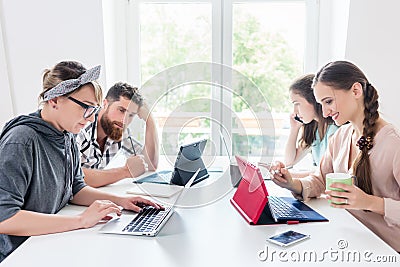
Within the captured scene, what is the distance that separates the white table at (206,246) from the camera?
124 centimetres

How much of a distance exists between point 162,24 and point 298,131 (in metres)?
1.35

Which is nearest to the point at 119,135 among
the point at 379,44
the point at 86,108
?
the point at 86,108

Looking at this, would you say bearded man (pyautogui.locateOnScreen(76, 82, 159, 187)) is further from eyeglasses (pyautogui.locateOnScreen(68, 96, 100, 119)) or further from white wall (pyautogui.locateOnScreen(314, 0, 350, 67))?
white wall (pyautogui.locateOnScreen(314, 0, 350, 67))

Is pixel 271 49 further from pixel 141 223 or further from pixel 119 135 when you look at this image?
pixel 141 223

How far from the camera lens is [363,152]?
1688 millimetres

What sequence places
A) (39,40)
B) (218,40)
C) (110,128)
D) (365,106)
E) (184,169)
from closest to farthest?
(365,106)
(184,169)
(110,128)
(39,40)
(218,40)

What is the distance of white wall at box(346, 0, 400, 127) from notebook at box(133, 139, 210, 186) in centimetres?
132

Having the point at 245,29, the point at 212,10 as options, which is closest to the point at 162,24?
the point at 212,10

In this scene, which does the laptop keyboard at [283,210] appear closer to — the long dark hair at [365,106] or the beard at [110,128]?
the long dark hair at [365,106]

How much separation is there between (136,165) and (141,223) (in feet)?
2.29

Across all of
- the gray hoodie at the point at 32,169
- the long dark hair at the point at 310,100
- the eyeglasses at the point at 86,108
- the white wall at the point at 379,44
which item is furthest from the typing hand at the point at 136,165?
the white wall at the point at 379,44

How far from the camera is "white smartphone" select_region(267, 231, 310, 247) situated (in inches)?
52.7

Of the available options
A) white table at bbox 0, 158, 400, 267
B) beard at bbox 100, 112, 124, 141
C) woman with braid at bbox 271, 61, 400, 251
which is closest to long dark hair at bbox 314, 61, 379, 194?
woman with braid at bbox 271, 61, 400, 251

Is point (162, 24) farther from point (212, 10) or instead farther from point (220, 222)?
point (220, 222)
